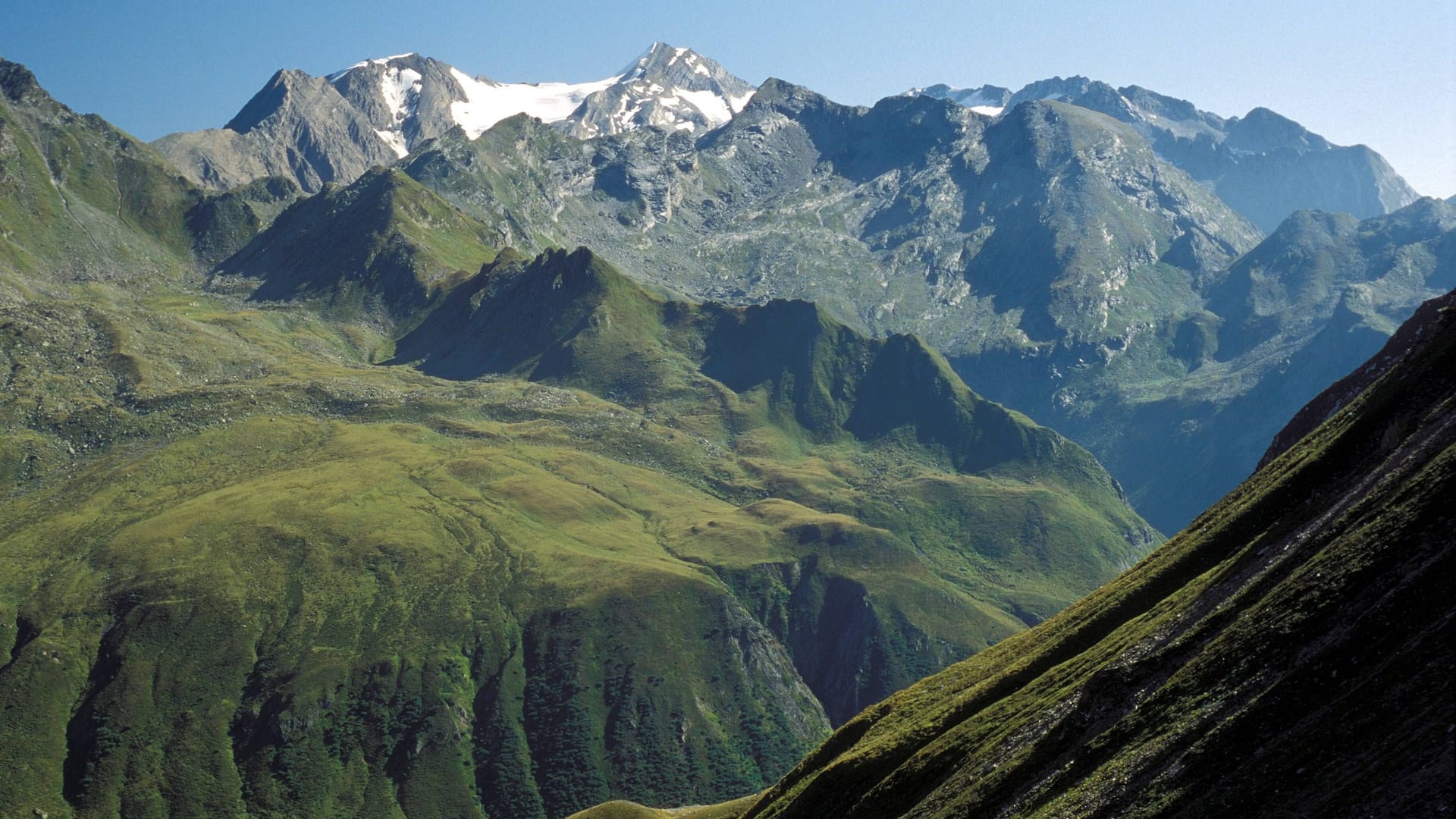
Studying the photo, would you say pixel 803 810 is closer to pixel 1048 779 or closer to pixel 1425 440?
pixel 1048 779

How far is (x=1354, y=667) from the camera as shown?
6894 cm

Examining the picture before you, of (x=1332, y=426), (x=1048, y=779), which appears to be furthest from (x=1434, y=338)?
(x=1048, y=779)

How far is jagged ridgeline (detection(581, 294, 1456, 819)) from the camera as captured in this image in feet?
213

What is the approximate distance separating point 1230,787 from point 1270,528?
44.0 m

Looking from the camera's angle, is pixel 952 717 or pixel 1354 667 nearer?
pixel 1354 667

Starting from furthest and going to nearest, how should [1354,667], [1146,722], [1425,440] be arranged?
[1425,440], [1146,722], [1354,667]

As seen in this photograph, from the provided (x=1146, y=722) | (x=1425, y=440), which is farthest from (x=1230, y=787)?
(x=1425, y=440)

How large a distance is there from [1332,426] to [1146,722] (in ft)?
176

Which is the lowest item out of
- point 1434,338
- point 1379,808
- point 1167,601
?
point 1379,808

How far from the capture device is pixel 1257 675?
7544 centimetres

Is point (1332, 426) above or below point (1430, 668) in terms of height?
above

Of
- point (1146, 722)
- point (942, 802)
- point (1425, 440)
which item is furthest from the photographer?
point (942, 802)

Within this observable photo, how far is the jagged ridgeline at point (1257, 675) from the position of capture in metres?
65.1

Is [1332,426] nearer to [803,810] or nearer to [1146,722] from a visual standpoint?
[1146,722]
